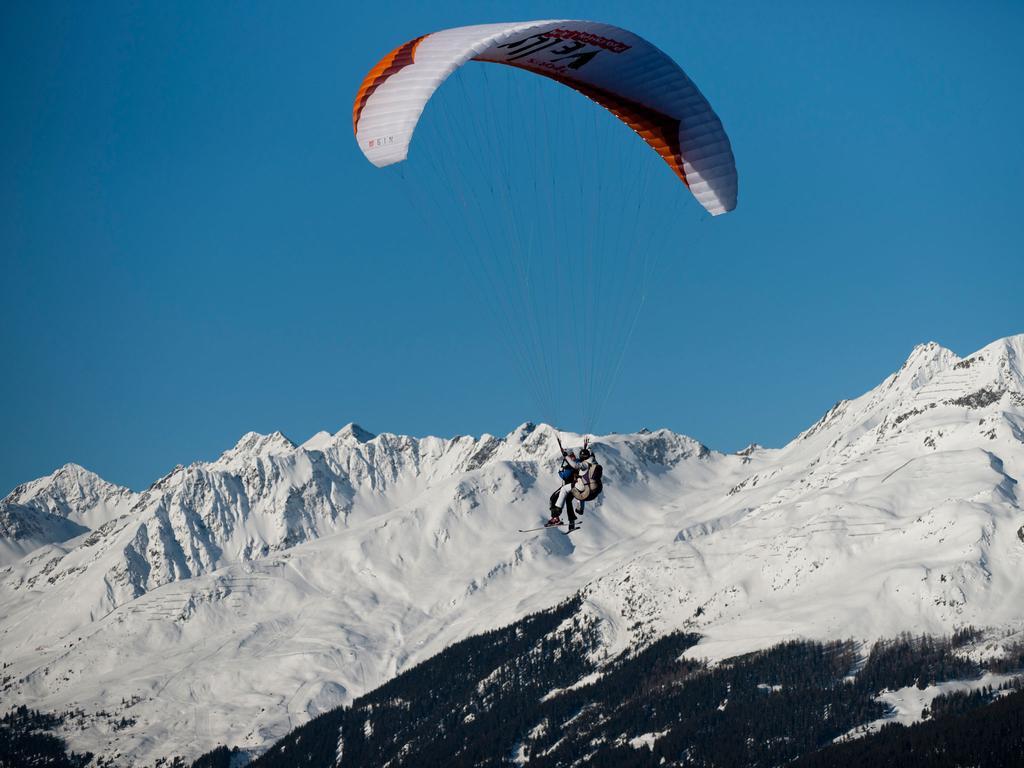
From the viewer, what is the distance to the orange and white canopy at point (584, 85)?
2035 inches

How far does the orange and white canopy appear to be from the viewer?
170 ft

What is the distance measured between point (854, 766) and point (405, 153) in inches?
5332

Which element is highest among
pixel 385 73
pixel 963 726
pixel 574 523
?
pixel 385 73

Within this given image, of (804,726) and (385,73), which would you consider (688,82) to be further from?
(804,726)

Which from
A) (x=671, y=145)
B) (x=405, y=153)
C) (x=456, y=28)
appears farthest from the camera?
(x=671, y=145)

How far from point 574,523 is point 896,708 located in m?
154

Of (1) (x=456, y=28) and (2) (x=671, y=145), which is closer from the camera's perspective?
(1) (x=456, y=28)

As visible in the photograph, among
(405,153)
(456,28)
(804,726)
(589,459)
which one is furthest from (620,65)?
(804,726)

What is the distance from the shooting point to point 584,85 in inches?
2306

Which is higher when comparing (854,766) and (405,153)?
(405,153)

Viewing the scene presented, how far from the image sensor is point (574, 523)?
55.2 metres

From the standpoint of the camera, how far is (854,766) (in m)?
170

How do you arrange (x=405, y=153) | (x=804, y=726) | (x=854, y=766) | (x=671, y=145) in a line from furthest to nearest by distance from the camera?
1. (x=804, y=726)
2. (x=854, y=766)
3. (x=671, y=145)
4. (x=405, y=153)

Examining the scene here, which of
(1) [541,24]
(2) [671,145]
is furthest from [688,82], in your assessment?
(1) [541,24]
